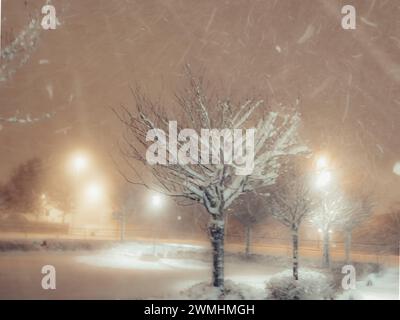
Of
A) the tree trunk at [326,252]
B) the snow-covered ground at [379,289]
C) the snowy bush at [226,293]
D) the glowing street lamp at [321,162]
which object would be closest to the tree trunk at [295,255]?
the snow-covered ground at [379,289]

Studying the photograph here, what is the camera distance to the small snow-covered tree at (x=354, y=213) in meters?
30.6

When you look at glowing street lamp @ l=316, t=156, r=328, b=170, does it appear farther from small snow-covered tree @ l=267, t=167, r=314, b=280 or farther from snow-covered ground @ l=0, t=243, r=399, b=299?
snow-covered ground @ l=0, t=243, r=399, b=299

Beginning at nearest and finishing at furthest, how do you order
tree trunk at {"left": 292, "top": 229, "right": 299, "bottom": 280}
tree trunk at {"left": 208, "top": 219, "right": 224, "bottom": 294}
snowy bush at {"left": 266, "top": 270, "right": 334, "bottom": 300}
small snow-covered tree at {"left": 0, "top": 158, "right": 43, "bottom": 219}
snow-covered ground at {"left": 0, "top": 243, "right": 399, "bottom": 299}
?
tree trunk at {"left": 208, "top": 219, "right": 224, "bottom": 294} < snow-covered ground at {"left": 0, "top": 243, "right": 399, "bottom": 299} < snowy bush at {"left": 266, "top": 270, "right": 334, "bottom": 300} < tree trunk at {"left": 292, "top": 229, "right": 299, "bottom": 280} < small snow-covered tree at {"left": 0, "top": 158, "right": 43, "bottom": 219}

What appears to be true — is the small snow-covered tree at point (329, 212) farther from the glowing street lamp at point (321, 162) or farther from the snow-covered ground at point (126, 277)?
the glowing street lamp at point (321, 162)

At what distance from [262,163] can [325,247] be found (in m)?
16.2

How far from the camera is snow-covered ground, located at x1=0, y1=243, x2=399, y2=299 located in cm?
1556

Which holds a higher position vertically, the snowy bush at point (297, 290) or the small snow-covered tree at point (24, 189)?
the small snow-covered tree at point (24, 189)

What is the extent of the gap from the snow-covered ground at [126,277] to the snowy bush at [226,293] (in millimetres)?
37

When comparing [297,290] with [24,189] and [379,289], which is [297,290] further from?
[24,189]

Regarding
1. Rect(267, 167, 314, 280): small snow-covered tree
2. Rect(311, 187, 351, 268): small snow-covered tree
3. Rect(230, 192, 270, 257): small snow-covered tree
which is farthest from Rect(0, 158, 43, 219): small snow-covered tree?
Rect(267, 167, 314, 280): small snow-covered tree

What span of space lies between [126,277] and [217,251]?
22.0 feet

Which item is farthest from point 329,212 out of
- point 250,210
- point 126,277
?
point 126,277

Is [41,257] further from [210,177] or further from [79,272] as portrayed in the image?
[210,177]

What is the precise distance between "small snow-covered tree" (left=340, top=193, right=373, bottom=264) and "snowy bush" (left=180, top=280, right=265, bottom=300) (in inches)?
636
